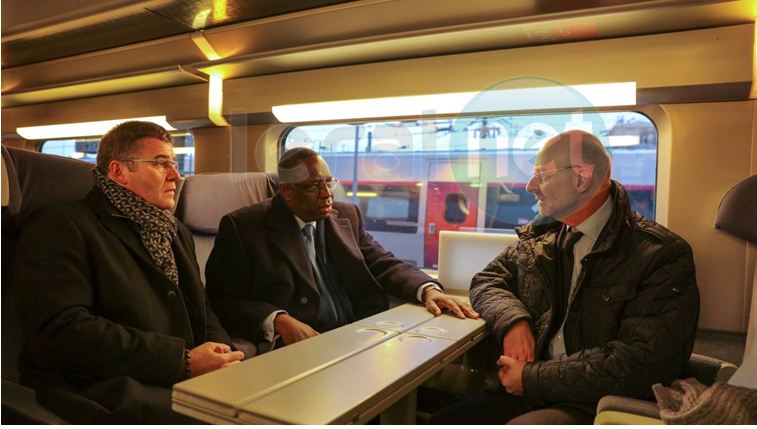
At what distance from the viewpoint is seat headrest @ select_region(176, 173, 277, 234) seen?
250cm

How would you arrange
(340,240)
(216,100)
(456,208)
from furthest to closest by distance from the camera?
(216,100)
(456,208)
(340,240)

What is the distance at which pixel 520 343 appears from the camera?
177 cm

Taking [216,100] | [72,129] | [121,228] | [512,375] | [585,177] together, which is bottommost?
[512,375]

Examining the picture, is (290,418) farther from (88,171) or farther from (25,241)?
(88,171)

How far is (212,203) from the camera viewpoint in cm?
258

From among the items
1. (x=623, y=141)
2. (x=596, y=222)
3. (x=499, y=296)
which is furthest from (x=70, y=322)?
(x=623, y=141)

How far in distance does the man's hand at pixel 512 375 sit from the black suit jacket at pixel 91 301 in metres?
1.05

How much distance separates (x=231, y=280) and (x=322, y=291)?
1.38ft

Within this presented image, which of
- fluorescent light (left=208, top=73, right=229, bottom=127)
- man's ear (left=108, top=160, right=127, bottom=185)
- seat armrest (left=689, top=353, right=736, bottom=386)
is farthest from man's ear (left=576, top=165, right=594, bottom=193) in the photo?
fluorescent light (left=208, top=73, right=229, bottom=127)

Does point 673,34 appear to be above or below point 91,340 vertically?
above

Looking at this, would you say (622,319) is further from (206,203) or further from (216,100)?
(216,100)

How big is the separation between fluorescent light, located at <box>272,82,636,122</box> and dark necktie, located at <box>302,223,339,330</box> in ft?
2.56

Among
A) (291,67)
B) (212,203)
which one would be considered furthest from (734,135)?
(212,203)

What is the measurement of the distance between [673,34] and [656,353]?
52.5 inches
